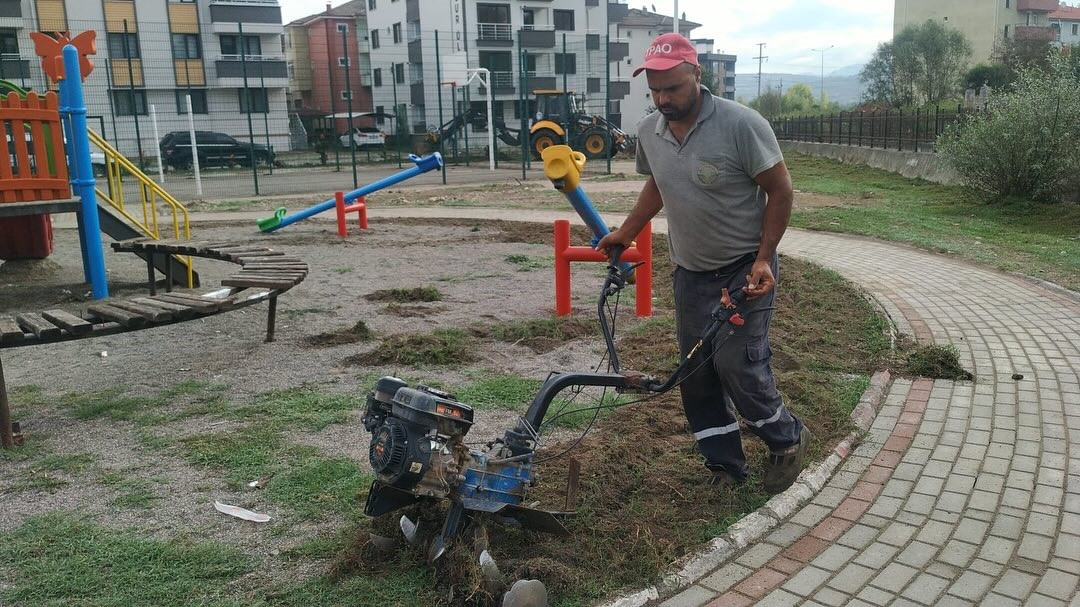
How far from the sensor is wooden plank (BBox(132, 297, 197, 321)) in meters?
4.99

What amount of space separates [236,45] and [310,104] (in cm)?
499

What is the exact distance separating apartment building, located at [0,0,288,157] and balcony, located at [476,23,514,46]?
12.3 metres

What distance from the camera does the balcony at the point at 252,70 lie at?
38.2 meters

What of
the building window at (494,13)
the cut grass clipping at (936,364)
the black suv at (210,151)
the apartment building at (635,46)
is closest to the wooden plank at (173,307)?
the cut grass clipping at (936,364)

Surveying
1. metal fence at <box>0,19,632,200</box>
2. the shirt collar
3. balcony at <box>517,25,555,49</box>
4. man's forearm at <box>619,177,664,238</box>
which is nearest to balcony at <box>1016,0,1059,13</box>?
balcony at <box>517,25,555,49</box>

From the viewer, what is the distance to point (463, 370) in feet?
18.4

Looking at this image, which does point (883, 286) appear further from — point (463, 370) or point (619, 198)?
point (619, 198)

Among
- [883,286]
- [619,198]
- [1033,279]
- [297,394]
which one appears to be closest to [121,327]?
[297,394]

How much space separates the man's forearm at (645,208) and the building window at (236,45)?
40.0m

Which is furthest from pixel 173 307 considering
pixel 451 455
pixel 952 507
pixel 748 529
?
pixel 952 507

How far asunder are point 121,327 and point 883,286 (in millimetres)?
6529

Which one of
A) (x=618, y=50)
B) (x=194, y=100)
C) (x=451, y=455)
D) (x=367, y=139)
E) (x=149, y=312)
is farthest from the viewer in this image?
(x=618, y=50)

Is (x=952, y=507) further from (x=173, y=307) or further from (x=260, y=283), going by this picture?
(x=260, y=283)

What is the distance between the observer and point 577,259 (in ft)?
22.4
